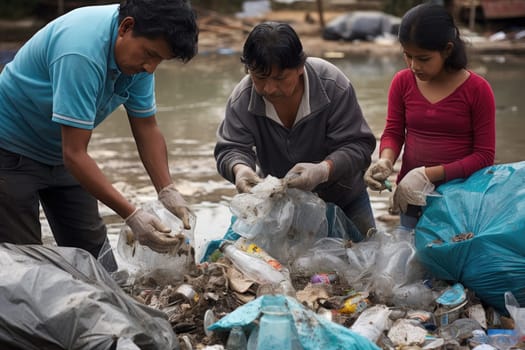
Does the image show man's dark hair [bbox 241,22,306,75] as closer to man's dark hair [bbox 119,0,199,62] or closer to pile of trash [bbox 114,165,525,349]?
man's dark hair [bbox 119,0,199,62]

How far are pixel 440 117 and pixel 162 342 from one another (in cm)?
155

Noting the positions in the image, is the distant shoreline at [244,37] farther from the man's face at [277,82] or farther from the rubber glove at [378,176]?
the man's face at [277,82]

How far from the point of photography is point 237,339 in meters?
2.65

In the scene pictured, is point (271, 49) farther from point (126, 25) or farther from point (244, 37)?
point (244, 37)

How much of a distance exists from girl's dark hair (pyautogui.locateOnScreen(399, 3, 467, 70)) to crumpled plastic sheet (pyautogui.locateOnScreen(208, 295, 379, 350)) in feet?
4.09

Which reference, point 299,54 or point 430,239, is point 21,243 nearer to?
point 299,54

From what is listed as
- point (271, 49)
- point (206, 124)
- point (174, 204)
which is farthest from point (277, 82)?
point (206, 124)

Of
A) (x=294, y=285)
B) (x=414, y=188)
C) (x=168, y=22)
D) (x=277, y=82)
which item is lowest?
(x=294, y=285)

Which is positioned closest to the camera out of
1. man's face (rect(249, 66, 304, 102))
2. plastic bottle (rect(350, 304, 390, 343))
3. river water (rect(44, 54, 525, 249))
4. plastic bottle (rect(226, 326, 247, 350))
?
plastic bottle (rect(226, 326, 247, 350))

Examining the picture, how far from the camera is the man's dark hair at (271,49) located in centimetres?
312

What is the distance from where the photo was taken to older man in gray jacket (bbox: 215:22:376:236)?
3391 mm

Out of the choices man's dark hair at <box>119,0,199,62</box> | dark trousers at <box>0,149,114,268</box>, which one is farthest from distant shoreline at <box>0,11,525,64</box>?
man's dark hair at <box>119,0,199,62</box>

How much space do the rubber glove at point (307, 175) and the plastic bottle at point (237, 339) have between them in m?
0.85

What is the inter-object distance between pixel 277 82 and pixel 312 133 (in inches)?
15.8
